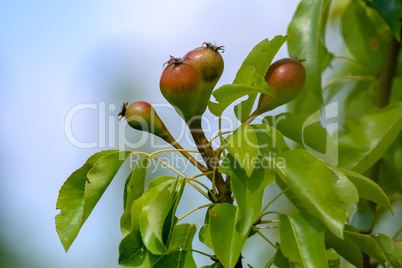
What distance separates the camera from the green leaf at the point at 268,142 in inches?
47.5

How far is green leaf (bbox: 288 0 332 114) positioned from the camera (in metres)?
1.78

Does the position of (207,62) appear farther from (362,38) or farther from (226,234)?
(362,38)

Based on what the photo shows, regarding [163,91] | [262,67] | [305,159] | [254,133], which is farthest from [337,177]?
[163,91]

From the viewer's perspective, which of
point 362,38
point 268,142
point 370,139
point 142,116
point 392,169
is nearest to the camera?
point 268,142

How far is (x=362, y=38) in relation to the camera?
2.15m

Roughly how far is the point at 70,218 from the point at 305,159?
0.59 metres

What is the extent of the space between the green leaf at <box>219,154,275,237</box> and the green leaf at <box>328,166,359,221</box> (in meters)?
0.15

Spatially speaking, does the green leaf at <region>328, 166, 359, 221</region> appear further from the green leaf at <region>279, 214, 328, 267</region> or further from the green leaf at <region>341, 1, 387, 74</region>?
the green leaf at <region>341, 1, 387, 74</region>

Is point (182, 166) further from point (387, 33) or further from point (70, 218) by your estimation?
point (387, 33)

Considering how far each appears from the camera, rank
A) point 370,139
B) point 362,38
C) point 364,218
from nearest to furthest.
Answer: point 370,139 → point 364,218 → point 362,38

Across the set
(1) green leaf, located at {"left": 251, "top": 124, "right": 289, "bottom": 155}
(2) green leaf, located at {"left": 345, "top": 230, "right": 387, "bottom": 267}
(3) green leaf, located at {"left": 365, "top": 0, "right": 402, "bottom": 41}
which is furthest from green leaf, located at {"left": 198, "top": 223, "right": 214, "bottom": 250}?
(3) green leaf, located at {"left": 365, "top": 0, "right": 402, "bottom": 41}

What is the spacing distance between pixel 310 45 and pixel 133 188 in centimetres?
89

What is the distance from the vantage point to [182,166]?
1958mm

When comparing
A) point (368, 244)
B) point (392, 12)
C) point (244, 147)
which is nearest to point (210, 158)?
point (244, 147)
